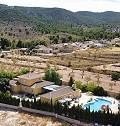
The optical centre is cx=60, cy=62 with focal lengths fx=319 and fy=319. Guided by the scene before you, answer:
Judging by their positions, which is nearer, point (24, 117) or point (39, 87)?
point (24, 117)

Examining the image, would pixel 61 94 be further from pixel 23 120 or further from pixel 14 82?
pixel 14 82

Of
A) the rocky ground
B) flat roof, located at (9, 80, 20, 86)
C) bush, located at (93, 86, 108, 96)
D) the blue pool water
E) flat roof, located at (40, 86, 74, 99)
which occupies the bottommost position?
the rocky ground

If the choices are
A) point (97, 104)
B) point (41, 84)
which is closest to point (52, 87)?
point (41, 84)

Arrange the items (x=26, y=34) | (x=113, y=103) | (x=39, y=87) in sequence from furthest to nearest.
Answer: (x=26, y=34) → (x=39, y=87) → (x=113, y=103)

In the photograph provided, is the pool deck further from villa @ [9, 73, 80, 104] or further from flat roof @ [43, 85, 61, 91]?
flat roof @ [43, 85, 61, 91]

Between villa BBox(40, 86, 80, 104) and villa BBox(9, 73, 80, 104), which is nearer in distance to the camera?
villa BBox(40, 86, 80, 104)

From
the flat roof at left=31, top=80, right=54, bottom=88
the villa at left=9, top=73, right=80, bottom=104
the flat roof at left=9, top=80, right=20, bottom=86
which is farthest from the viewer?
the flat roof at left=9, top=80, right=20, bottom=86

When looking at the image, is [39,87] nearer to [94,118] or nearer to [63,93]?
[63,93]

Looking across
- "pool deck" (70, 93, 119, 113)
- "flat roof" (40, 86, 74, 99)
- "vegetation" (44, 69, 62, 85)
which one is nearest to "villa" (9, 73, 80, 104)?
"flat roof" (40, 86, 74, 99)

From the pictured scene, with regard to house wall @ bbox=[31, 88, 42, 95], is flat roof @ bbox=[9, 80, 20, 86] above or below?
above

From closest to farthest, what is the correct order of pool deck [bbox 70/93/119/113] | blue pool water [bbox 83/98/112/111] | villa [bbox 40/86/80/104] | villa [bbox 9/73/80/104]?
blue pool water [bbox 83/98/112/111] → pool deck [bbox 70/93/119/113] → villa [bbox 40/86/80/104] → villa [bbox 9/73/80/104]

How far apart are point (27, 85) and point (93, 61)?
32936 mm

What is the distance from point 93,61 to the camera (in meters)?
72.2

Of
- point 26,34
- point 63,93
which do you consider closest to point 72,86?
point 63,93
